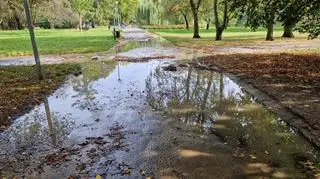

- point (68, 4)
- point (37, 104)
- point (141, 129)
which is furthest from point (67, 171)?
point (68, 4)

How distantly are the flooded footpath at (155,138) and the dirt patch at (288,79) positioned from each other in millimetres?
617

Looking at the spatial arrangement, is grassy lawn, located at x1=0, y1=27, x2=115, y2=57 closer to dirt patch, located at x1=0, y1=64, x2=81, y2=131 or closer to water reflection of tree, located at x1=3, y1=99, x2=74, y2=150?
dirt patch, located at x1=0, y1=64, x2=81, y2=131

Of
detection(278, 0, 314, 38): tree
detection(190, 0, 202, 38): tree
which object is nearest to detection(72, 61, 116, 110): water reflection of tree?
detection(278, 0, 314, 38): tree

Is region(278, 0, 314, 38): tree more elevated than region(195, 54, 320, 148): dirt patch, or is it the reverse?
region(278, 0, 314, 38): tree

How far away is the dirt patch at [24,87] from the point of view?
879 centimetres

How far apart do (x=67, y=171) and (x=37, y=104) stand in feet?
15.6

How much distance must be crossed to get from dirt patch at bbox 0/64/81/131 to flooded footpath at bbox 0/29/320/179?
1.27 feet

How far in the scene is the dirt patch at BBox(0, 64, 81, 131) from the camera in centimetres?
879

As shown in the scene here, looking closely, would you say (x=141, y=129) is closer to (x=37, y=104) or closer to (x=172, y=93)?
(x=172, y=93)

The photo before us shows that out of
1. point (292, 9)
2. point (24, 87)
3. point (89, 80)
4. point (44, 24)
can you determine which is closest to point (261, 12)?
point (292, 9)

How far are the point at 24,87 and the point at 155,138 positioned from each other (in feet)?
22.0

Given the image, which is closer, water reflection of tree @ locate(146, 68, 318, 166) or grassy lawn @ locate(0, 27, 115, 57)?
water reflection of tree @ locate(146, 68, 318, 166)

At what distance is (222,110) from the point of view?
323 inches

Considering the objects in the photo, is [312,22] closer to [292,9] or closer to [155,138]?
[292,9]
